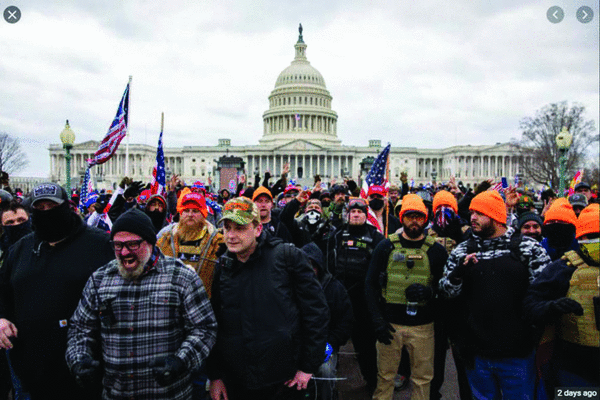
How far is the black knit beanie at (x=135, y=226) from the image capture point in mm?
3098

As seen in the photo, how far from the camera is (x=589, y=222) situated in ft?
10.2

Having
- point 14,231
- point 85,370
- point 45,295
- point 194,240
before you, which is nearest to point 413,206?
point 194,240

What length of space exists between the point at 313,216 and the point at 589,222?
3543 millimetres

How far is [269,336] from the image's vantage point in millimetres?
3135

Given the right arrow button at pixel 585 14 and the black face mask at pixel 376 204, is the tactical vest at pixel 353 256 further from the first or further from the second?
the right arrow button at pixel 585 14

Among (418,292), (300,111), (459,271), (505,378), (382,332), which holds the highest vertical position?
(300,111)

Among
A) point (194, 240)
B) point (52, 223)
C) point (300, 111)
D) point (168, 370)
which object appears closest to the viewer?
point (168, 370)

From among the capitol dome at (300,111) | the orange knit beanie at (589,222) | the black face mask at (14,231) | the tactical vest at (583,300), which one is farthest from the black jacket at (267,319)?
the capitol dome at (300,111)

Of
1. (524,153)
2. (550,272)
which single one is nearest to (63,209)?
(550,272)

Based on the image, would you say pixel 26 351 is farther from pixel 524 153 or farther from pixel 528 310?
pixel 524 153

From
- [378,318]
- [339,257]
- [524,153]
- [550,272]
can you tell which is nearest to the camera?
[550,272]

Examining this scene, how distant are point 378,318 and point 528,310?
130 cm

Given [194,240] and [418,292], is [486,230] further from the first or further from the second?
[194,240]

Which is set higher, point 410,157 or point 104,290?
point 410,157
